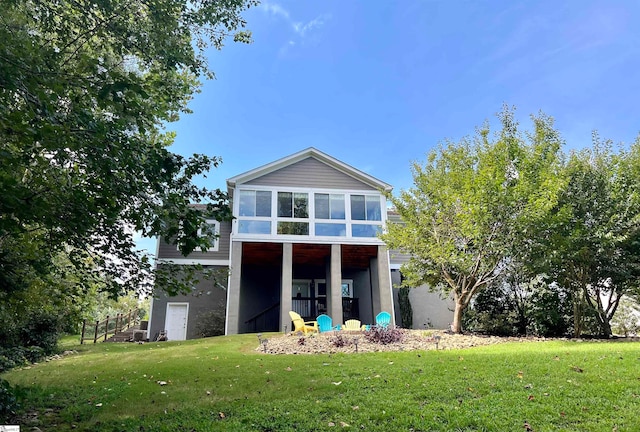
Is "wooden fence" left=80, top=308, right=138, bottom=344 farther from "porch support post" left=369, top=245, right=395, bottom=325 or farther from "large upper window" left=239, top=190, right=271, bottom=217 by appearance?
"porch support post" left=369, top=245, right=395, bottom=325

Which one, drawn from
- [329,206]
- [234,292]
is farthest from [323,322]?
[329,206]

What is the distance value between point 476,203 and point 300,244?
332 inches

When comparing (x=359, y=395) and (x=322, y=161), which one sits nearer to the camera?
(x=359, y=395)

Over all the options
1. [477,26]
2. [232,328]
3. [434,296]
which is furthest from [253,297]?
[477,26]

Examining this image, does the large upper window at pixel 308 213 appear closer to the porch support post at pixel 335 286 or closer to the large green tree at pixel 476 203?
the porch support post at pixel 335 286

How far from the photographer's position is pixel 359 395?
16.9 feet

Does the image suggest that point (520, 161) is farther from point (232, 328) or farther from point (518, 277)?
point (232, 328)

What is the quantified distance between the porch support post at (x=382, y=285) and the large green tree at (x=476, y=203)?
3.45 m

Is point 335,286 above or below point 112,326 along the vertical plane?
above

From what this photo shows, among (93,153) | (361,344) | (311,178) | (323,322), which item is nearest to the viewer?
(93,153)

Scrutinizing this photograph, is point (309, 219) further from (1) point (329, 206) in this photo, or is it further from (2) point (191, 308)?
(2) point (191, 308)

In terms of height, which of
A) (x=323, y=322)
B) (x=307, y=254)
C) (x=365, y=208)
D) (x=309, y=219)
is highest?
(x=365, y=208)

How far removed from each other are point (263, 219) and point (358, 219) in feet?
14.6

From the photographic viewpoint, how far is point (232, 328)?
15742mm
